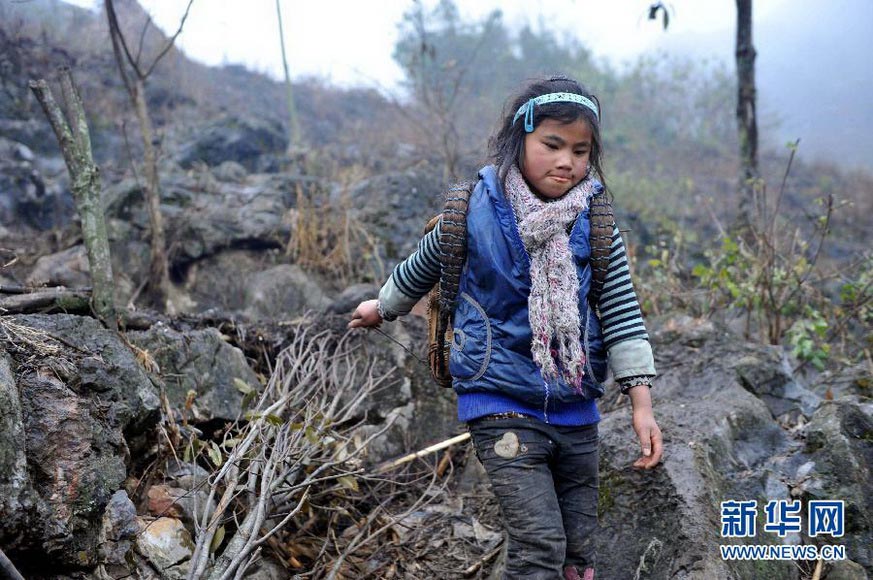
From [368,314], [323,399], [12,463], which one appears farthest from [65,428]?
[323,399]

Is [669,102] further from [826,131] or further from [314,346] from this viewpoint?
[314,346]

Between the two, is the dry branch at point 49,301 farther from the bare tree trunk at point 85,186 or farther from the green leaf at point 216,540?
the green leaf at point 216,540

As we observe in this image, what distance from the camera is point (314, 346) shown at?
150 inches

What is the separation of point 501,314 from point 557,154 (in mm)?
491

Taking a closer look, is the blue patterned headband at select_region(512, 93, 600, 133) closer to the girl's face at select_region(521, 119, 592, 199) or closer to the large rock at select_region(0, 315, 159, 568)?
the girl's face at select_region(521, 119, 592, 199)

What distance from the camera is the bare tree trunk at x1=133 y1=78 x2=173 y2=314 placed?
5121 mm

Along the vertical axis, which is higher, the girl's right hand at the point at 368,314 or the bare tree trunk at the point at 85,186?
the bare tree trunk at the point at 85,186

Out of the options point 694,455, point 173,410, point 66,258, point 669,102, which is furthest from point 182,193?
point 669,102

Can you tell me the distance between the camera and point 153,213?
5.21 meters

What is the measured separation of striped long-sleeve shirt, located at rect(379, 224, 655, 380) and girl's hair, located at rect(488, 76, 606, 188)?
27cm

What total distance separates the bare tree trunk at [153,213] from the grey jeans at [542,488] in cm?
398

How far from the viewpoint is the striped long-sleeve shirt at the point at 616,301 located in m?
2.04

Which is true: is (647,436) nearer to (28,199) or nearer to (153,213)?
(153,213)

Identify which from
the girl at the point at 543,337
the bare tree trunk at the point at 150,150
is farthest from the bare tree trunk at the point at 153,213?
the girl at the point at 543,337
